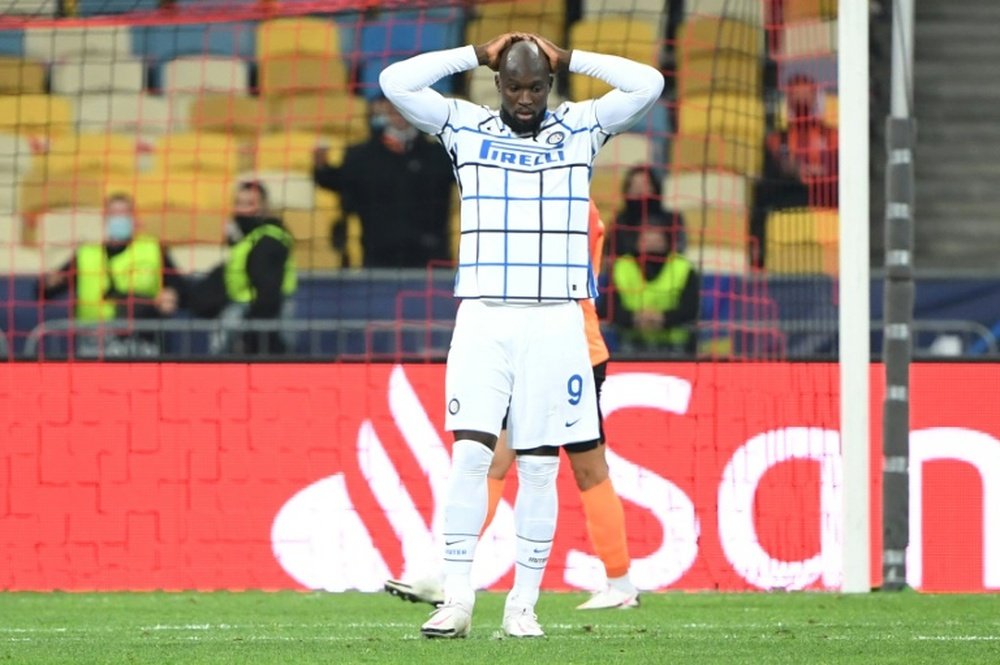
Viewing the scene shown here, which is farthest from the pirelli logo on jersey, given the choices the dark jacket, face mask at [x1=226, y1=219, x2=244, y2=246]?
the dark jacket

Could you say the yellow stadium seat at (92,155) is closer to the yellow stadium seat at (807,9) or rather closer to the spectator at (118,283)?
the spectator at (118,283)

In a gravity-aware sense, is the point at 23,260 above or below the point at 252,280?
above

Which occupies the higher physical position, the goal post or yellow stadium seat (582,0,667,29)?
yellow stadium seat (582,0,667,29)

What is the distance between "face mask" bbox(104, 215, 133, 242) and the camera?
43.6 feet

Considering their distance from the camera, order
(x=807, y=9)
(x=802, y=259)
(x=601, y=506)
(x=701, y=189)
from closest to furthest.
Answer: (x=601, y=506) < (x=802, y=259) < (x=807, y=9) < (x=701, y=189)

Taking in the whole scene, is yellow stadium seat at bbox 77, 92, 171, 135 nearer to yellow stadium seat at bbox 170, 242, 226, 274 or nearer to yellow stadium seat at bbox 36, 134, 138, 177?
yellow stadium seat at bbox 36, 134, 138, 177

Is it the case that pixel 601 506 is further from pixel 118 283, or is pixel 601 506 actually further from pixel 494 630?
pixel 118 283

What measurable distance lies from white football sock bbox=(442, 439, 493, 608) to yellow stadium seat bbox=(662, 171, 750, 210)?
5.08 m

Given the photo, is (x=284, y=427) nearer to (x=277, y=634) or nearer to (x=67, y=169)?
(x=277, y=634)

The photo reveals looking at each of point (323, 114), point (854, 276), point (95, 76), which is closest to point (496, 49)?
point (854, 276)

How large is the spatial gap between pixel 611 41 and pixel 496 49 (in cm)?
673

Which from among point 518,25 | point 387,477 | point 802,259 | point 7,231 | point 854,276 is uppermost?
point 518,25

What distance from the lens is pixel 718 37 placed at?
39.3 ft

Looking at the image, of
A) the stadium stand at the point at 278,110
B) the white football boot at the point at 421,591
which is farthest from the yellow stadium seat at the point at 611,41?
the white football boot at the point at 421,591
